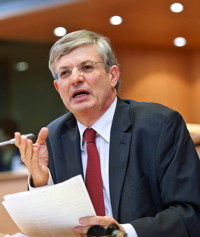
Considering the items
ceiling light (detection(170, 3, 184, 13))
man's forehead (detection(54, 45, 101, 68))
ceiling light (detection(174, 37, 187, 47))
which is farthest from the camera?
ceiling light (detection(174, 37, 187, 47))

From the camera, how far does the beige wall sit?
9.27m

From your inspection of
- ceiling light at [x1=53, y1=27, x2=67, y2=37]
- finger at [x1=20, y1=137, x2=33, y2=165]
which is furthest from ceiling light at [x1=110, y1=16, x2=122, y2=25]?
finger at [x1=20, y1=137, x2=33, y2=165]

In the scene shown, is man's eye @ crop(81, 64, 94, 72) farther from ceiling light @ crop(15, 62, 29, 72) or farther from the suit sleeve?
ceiling light @ crop(15, 62, 29, 72)

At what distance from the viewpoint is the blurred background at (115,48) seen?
6.40 metres

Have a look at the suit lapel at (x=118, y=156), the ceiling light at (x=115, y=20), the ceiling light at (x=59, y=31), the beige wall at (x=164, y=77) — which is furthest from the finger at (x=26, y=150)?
the beige wall at (x=164, y=77)

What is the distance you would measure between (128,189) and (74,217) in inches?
13.4

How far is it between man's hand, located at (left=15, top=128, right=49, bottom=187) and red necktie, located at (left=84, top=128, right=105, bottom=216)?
0.16 metres

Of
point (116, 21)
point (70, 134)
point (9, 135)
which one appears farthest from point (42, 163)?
point (9, 135)

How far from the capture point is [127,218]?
1567 mm

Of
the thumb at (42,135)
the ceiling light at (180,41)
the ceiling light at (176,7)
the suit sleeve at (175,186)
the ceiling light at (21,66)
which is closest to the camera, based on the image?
the suit sleeve at (175,186)

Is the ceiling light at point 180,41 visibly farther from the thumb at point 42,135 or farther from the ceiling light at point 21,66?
the thumb at point 42,135

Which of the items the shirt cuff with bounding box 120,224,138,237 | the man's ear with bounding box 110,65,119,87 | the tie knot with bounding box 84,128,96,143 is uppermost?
the man's ear with bounding box 110,65,119,87

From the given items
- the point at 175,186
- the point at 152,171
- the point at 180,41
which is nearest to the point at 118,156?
the point at 152,171

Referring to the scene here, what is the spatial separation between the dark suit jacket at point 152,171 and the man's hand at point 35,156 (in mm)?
142
